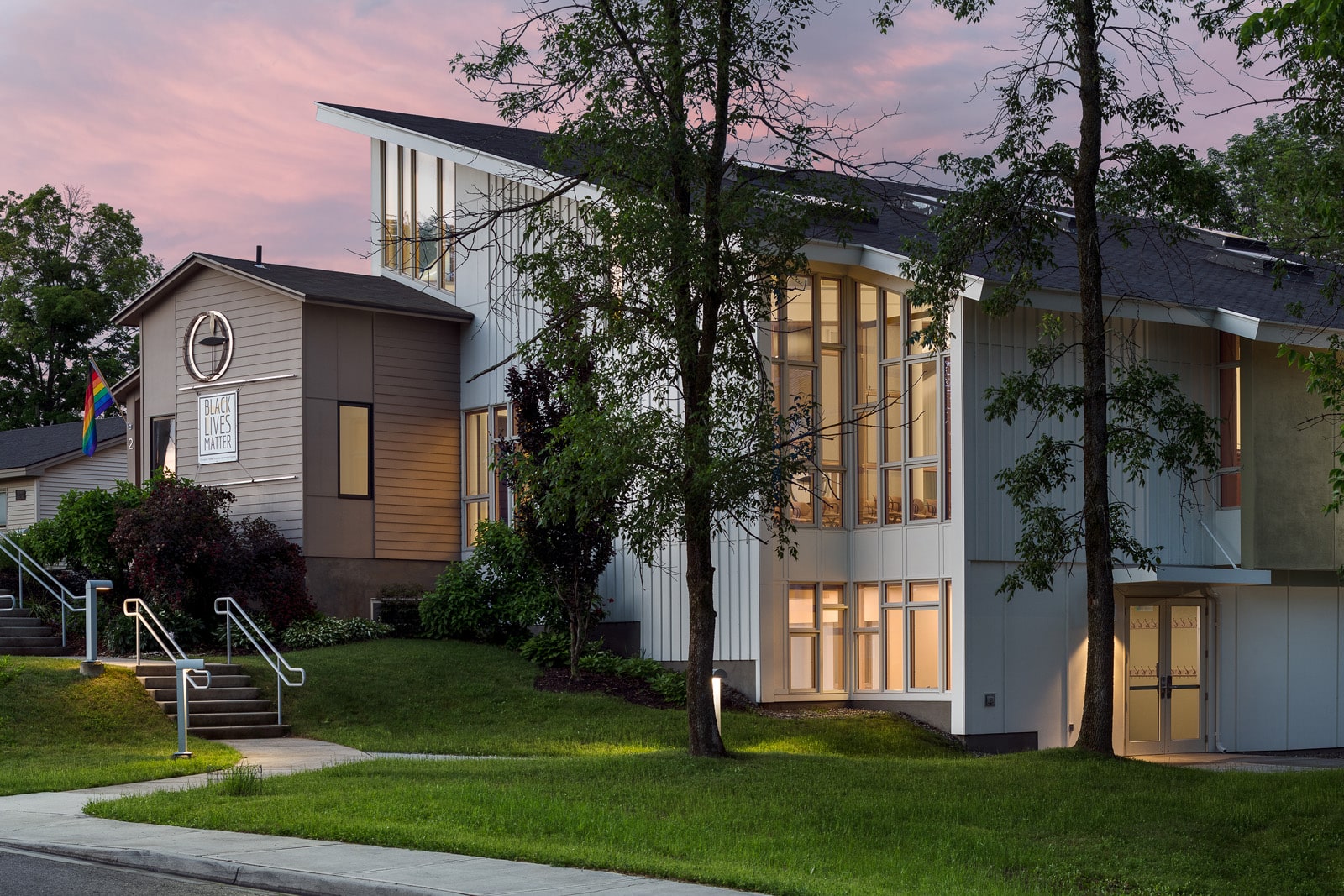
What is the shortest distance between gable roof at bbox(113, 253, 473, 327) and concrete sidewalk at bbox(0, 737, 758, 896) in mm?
14273

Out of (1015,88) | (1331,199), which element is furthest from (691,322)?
(1331,199)

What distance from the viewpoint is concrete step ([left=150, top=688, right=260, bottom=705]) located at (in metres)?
20.1

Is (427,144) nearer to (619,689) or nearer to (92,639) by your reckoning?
(619,689)

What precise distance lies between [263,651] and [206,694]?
227cm

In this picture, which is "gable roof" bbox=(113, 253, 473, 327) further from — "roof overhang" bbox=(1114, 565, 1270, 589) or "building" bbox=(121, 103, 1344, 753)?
"roof overhang" bbox=(1114, 565, 1270, 589)

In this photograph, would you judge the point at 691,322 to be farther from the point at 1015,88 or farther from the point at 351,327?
the point at 351,327


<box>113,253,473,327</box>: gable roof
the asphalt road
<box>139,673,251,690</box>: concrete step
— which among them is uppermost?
<box>113,253,473,327</box>: gable roof

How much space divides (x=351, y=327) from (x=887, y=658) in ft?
36.1

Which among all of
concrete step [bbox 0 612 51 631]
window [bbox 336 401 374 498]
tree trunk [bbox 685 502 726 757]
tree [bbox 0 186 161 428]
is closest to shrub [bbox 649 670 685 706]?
tree trunk [bbox 685 502 726 757]

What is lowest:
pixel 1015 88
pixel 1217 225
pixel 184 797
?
pixel 184 797

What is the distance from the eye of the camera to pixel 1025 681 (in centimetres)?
2102

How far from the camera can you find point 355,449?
26.6 meters

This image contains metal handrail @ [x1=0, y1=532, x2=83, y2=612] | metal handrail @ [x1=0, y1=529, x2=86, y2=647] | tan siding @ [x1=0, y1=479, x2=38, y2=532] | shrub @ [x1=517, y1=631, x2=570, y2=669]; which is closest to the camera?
shrub @ [x1=517, y1=631, x2=570, y2=669]

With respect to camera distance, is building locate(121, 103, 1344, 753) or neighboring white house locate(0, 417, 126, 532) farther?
neighboring white house locate(0, 417, 126, 532)
